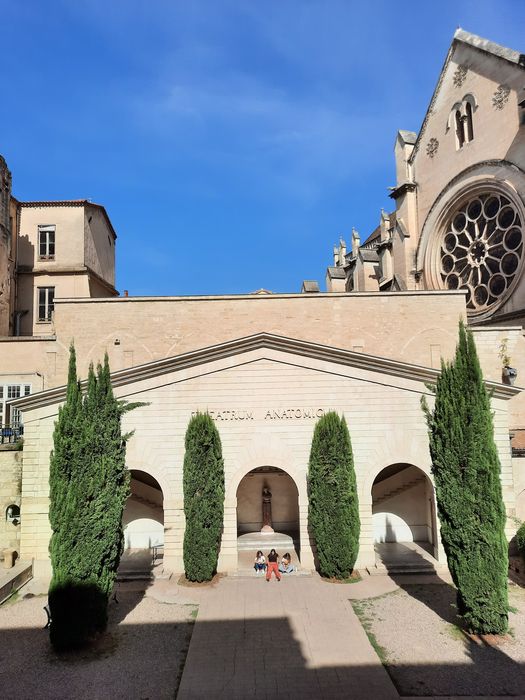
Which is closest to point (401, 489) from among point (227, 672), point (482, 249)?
point (227, 672)

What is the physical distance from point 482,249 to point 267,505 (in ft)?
56.8

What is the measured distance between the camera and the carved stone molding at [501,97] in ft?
84.4

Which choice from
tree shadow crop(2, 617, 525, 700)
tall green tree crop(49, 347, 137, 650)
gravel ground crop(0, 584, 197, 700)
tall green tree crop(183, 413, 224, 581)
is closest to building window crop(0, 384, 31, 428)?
gravel ground crop(0, 584, 197, 700)

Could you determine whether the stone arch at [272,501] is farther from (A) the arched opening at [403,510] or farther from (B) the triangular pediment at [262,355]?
(B) the triangular pediment at [262,355]

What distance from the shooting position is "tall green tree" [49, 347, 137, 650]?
12.1 metres

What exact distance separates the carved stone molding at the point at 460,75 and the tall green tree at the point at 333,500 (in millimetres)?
21380

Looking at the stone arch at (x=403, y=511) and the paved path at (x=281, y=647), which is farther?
the stone arch at (x=403, y=511)

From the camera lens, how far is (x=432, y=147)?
101 feet

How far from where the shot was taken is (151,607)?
49.6ft

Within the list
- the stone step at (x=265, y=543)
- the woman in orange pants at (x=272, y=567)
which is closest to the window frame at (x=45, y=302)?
the stone step at (x=265, y=543)

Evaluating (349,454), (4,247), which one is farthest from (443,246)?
(4,247)

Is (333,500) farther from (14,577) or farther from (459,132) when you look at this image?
(459,132)

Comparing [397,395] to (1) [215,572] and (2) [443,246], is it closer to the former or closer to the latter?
(1) [215,572]

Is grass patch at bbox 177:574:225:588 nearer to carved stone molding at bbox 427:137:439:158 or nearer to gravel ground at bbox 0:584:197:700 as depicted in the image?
gravel ground at bbox 0:584:197:700
